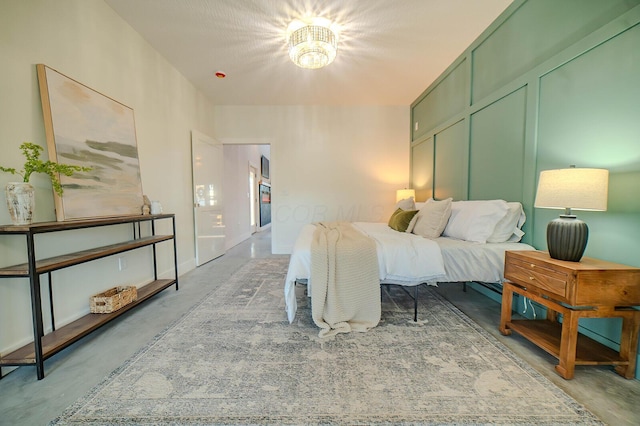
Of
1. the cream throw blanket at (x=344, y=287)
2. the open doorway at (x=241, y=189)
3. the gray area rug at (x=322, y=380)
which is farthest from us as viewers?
the open doorway at (x=241, y=189)

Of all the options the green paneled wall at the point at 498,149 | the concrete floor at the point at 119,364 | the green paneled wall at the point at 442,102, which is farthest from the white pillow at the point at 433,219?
the green paneled wall at the point at 442,102

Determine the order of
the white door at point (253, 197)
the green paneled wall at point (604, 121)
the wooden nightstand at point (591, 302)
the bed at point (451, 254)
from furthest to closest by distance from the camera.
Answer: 1. the white door at point (253, 197)
2. the bed at point (451, 254)
3. the green paneled wall at point (604, 121)
4. the wooden nightstand at point (591, 302)

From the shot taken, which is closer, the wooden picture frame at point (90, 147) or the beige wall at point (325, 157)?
the wooden picture frame at point (90, 147)

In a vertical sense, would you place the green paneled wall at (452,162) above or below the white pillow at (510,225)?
above

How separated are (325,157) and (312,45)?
2.33 metres

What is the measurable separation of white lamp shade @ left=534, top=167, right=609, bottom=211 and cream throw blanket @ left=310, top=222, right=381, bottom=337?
1.19 meters

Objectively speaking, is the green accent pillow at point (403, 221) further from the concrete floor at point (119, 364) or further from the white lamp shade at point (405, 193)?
the white lamp shade at point (405, 193)

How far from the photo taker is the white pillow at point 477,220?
2104 mm

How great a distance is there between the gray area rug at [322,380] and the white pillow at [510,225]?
2.67ft

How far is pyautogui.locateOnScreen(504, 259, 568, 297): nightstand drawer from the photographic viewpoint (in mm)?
1340

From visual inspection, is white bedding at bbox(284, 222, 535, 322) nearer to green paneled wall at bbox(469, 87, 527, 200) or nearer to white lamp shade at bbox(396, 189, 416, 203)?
green paneled wall at bbox(469, 87, 527, 200)

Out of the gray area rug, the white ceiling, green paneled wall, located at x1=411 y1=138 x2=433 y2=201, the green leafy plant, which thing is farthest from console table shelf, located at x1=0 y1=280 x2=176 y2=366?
green paneled wall, located at x1=411 y1=138 x2=433 y2=201

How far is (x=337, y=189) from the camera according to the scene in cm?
466

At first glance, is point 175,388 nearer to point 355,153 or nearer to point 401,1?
point 401,1
